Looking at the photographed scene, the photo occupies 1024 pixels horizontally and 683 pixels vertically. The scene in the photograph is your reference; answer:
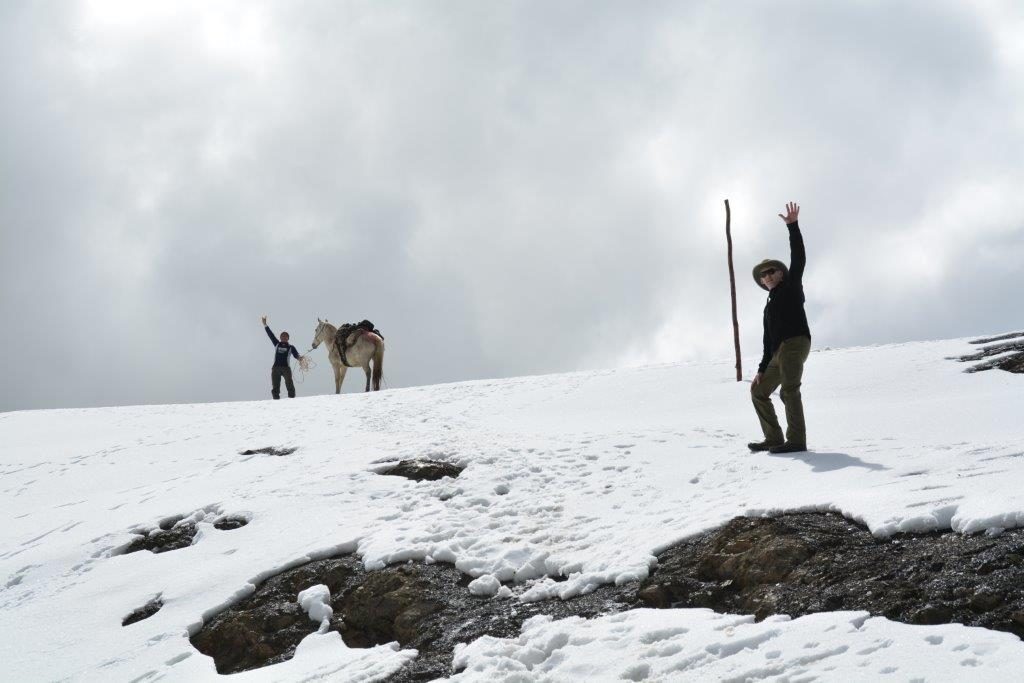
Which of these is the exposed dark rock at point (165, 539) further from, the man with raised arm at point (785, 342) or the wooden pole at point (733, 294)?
the wooden pole at point (733, 294)

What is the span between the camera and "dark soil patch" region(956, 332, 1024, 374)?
46.3 ft

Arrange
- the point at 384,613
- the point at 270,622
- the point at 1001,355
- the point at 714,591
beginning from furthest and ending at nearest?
the point at 1001,355 < the point at 270,622 < the point at 384,613 < the point at 714,591

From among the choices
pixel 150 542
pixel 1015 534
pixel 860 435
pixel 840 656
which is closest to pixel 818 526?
pixel 1015 534

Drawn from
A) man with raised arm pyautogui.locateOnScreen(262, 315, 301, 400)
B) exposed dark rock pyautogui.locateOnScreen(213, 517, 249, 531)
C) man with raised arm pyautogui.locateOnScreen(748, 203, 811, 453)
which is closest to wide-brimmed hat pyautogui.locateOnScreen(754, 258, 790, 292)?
man with raised arm pyautogui.locateOnScreen(748, 203, 811, 453)

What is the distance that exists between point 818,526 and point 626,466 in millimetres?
3580

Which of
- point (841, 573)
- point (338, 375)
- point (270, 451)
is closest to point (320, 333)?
point (338, 375)

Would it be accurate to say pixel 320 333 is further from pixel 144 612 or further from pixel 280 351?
pixel 144 612

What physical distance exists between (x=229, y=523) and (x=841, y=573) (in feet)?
21.8

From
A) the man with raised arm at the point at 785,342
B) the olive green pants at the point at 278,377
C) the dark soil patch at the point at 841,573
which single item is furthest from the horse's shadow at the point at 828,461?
the olive green pants at the point at 278,377

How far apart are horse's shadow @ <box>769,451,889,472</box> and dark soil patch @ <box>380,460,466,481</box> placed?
3.94 meters

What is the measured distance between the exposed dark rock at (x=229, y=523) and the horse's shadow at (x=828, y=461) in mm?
6171

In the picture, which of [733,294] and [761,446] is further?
[733,294]

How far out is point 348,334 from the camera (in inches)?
991

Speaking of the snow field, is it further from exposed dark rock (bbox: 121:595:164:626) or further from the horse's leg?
the horse's leg
